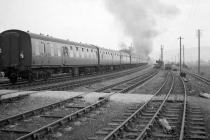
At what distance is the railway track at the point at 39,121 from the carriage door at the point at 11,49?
860cm

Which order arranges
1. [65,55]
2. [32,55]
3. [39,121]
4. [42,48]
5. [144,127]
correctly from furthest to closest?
[65,55] → [42,48] → [32,55] → [39,121] → [144,127]

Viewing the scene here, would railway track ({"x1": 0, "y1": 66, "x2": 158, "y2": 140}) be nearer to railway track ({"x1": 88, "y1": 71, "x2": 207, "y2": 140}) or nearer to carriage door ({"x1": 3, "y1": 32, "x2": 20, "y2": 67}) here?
railway track ({"x1": 88, "y1": 71, "x2": 207, "y2": 140})

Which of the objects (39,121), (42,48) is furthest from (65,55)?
(39,121)

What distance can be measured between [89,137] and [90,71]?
82.7ft

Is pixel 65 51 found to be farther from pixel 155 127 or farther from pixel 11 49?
pixel 155 127

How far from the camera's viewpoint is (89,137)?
6527mm

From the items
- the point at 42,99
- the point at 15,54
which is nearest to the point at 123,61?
the point at 15,54

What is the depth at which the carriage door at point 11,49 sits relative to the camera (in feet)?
59.1

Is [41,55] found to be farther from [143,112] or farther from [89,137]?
[89,137]

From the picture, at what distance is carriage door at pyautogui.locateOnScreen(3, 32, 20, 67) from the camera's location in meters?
18.0

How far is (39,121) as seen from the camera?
8023 mm

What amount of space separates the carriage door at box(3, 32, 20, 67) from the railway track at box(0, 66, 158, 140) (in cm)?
860

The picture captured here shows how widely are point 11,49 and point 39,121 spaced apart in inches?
448

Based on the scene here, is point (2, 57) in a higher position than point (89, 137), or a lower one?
higher
